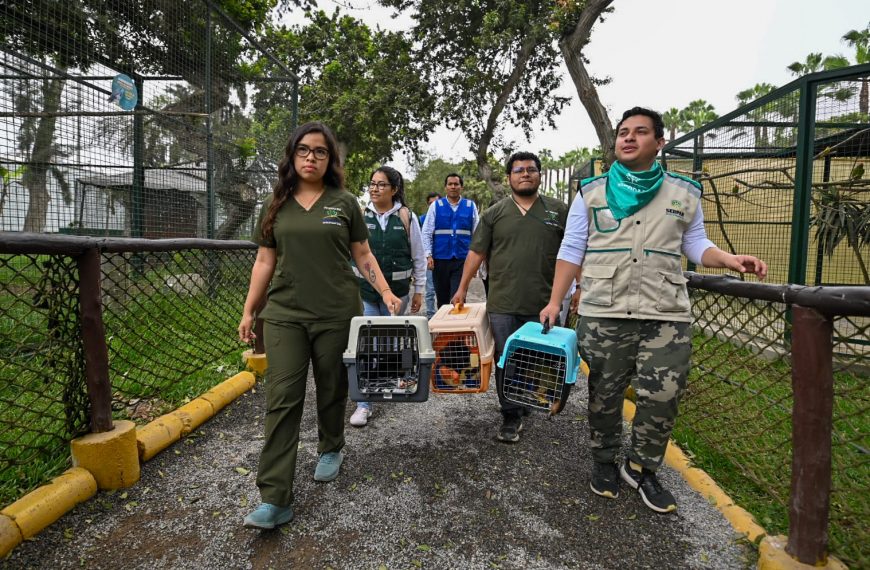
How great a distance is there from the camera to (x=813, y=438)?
186cm

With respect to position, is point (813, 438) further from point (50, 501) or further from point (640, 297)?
point (50, 501)

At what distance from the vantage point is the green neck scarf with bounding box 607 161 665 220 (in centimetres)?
251

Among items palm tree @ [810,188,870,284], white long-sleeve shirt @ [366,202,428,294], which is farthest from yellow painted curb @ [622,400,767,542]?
palm tree @ [810,188,870,284]

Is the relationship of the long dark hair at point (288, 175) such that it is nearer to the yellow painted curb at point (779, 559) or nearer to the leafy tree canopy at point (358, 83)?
the yellow painted curb at point (779, 559)

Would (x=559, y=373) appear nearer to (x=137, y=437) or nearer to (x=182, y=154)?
(x=137, y=437)

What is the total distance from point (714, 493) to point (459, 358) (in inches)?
61.0

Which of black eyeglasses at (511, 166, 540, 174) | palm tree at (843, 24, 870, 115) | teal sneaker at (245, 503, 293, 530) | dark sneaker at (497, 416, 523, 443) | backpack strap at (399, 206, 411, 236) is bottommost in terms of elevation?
teal sneaker at (245, 503, 293, 530)

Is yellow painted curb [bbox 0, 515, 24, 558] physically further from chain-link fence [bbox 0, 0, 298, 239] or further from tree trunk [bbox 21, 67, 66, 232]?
tree trunk [bbox 21, 67, 66, 232]

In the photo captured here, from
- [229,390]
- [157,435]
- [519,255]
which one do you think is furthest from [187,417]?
[519,255]

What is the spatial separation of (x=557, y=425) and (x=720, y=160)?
5.55 meters

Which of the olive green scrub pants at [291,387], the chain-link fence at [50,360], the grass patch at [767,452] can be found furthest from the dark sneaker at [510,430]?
the chain-link fence at [50,360]

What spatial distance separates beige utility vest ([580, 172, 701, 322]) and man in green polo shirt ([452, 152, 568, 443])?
31.3 inches

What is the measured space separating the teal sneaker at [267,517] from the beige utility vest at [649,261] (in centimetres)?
185

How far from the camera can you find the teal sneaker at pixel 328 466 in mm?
2816
